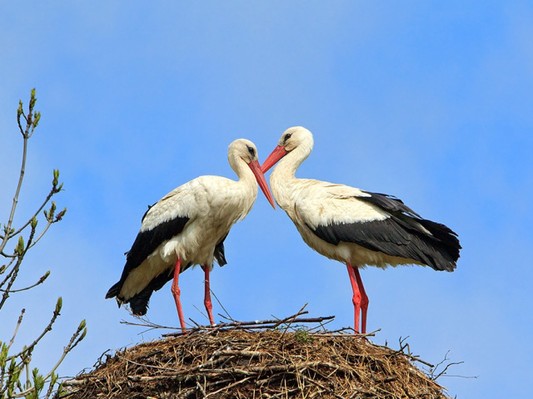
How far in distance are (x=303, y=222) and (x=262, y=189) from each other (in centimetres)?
81

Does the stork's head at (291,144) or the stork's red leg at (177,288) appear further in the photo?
the stork's head at (291,144)

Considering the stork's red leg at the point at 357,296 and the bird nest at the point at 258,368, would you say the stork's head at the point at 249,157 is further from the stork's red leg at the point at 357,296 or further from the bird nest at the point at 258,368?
the bird nest at the point at 258,368

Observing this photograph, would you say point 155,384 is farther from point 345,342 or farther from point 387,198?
point 387,198

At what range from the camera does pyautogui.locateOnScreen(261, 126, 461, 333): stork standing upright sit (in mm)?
10789

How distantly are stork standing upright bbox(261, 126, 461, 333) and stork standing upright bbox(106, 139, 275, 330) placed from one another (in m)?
0.51

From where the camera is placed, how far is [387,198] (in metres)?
11.1

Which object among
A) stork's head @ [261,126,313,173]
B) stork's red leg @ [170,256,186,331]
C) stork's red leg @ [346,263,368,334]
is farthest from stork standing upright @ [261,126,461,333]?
stork's red leg @ [170,256,186,331]

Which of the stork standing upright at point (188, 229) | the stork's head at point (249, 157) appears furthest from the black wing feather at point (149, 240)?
the stork's head at point (249, 157)

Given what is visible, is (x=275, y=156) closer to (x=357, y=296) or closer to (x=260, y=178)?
(x=260, y=178)

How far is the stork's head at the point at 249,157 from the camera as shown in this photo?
1177cm

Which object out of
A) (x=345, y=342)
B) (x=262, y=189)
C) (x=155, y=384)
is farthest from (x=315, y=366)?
(x=262, y=189)

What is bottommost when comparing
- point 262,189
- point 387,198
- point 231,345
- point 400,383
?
point 400,383

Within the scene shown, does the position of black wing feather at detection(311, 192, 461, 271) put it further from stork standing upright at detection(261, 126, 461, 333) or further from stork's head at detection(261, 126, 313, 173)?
stork's head at detection(261, 126, 313, 173)

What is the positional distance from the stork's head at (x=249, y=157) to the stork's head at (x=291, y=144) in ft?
1.04
